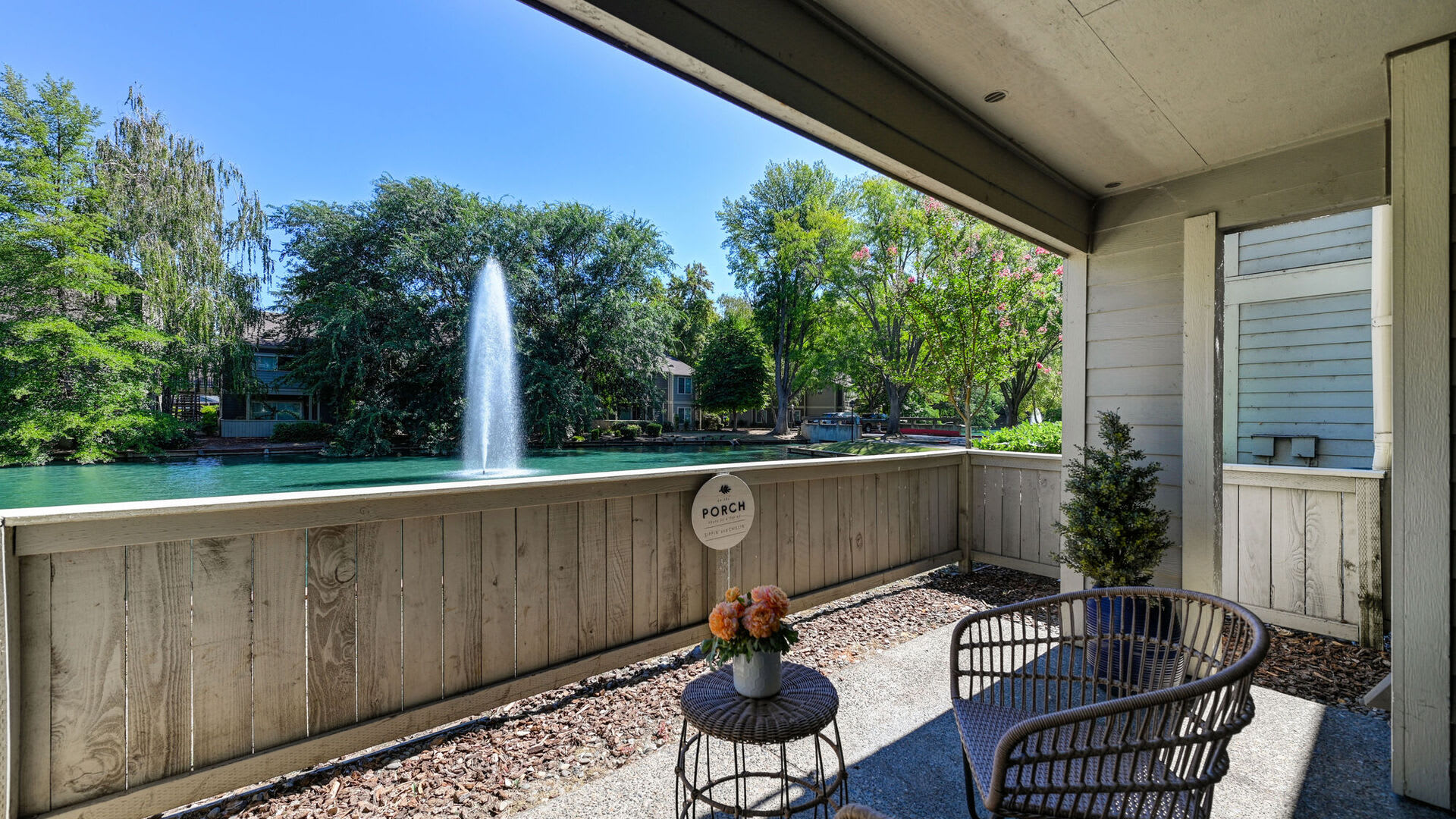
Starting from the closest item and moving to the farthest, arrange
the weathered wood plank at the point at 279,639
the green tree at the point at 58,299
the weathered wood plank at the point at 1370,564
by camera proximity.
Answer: the weathered wood plank at the point at 279,639 < the weathered wood plank at the point at 1370,564 < the green tree at the point at 58,299

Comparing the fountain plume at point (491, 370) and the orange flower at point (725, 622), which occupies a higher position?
the fountain plume at point (491, 370)

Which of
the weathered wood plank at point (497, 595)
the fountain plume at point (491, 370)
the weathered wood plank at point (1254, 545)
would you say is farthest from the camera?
the fountain plume at point (491, 370)

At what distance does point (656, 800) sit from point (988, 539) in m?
3.62

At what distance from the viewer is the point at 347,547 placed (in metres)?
2.07

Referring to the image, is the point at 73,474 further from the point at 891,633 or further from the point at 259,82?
the point at 891,633

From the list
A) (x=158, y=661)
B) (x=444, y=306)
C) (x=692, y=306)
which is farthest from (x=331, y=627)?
(x=692, y=306)

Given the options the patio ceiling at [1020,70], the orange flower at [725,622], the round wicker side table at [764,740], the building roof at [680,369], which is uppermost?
the building roof at [680,369]

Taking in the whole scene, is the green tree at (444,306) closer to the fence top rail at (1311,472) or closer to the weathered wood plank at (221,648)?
the weathered wood plank at (221,648)

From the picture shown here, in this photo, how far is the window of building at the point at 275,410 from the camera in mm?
23828

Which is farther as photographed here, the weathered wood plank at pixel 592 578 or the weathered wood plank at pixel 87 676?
the weathered wood plank at pixel 592 578

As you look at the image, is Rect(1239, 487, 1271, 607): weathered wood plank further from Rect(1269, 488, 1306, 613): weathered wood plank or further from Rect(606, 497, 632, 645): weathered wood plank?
Rect(606, 497, 632, 645): weathered wood plank

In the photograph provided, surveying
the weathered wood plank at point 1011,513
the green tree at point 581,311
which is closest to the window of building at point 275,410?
the green tree at point 581,311

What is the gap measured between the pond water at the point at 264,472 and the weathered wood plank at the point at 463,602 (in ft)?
19.8

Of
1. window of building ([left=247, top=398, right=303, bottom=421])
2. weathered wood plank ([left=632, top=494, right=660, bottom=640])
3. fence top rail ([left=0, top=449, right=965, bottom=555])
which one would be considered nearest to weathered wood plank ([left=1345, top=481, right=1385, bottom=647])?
fence top rail ([left=0, top=449, right=965, bottom=555])
